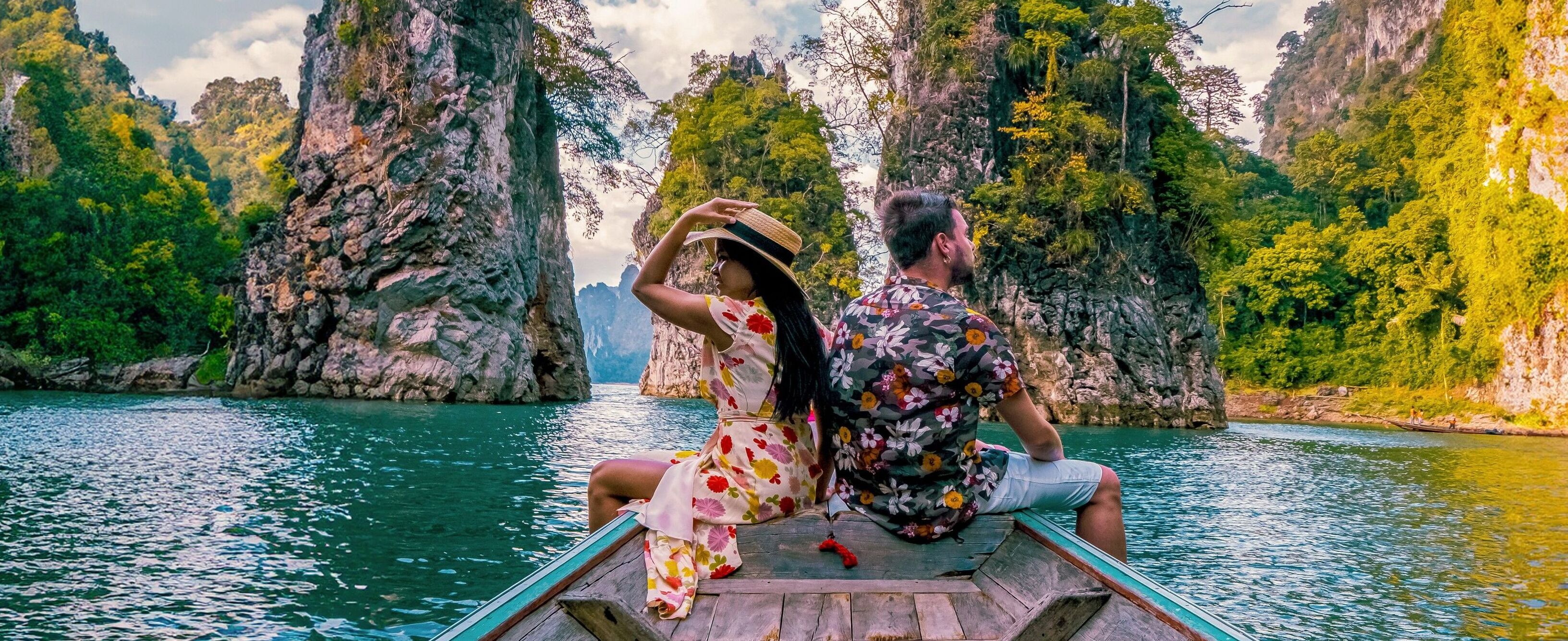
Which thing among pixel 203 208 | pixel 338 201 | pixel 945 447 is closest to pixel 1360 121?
pixel 338 201

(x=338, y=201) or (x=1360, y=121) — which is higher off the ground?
(x=1360, y=121)

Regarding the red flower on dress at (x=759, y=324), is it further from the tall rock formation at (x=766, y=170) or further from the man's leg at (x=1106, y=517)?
the tall rock formation at (x=766, y=170)

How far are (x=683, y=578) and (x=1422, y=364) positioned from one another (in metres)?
46.3

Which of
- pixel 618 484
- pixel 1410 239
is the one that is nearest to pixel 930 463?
pixel 618 484

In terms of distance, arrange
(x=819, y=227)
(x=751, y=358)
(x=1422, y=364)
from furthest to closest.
A: (x=819, y=227) < (x=1422, y=364) < (x=751, y=358)

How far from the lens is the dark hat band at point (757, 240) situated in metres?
3.04

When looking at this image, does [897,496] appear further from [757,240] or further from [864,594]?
[757,240]

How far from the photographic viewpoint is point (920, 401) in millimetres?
3029

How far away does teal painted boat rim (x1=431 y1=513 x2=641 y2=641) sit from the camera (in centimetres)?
221

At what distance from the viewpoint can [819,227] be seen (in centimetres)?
4250

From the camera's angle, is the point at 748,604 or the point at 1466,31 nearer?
the point at 748,604

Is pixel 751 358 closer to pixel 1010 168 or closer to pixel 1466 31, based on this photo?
pixel 1010 168

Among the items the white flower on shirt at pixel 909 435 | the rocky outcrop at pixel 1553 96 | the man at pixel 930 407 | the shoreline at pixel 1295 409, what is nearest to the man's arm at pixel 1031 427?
the man at pixel 930 407

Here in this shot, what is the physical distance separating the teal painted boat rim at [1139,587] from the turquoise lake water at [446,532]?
95.1 inches
